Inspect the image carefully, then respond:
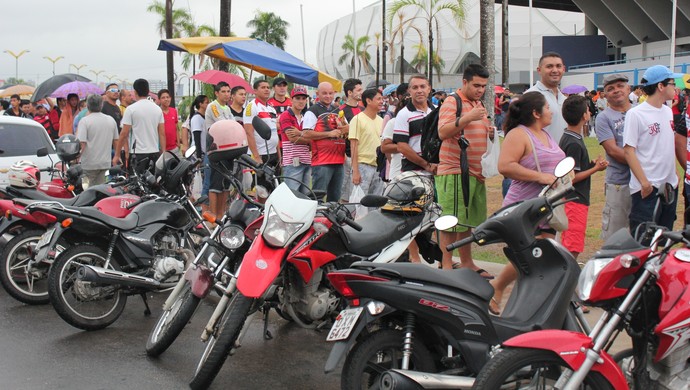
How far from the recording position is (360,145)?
8.76 m

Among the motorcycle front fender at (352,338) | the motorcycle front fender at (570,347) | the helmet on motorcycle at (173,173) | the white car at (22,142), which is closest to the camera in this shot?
the motorcycle front fender at (570,347)

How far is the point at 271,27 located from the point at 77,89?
49.4 m

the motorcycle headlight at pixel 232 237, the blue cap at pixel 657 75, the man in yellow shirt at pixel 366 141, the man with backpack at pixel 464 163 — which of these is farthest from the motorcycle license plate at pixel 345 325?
the man in yellow shirt at pixel 366 141

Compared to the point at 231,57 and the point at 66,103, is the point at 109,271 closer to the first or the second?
the point at 231,57

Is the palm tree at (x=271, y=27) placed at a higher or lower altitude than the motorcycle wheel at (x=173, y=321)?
higher

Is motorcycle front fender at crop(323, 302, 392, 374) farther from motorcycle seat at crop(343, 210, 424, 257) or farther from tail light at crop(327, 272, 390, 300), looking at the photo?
motorcycle seat at crop(343, 210, 424, 257)

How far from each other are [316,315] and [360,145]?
3.97m

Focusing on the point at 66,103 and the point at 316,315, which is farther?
the point at 66,103

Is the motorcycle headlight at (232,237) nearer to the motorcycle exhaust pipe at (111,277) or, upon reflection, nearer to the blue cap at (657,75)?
the motorcycle exhaust pipe at (111,277)

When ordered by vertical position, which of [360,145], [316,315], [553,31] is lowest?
[316,315]

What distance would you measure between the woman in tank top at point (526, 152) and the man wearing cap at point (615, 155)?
1.26m

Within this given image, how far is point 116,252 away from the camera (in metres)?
6.36

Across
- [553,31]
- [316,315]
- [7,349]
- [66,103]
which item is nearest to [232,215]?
[316,315]

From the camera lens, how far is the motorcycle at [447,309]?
3902 millimetres
